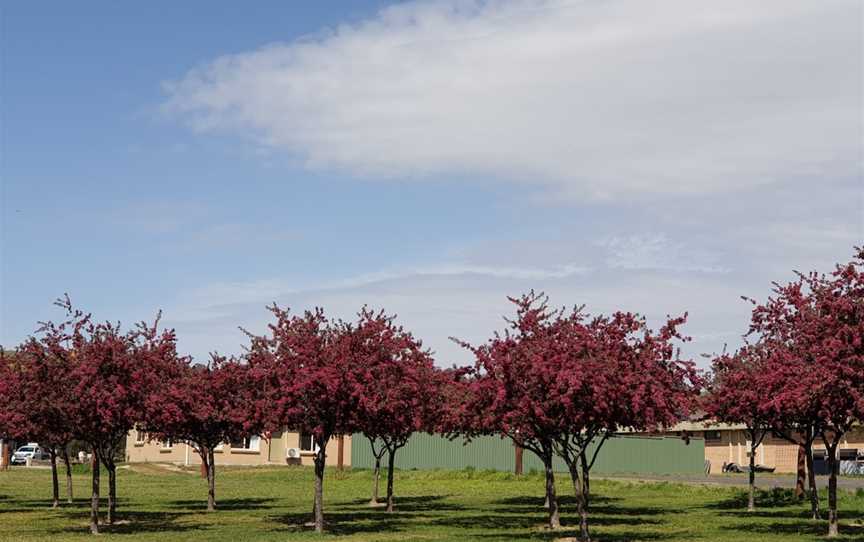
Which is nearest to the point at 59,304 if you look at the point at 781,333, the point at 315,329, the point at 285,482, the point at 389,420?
the point at 315,329

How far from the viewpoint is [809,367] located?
28.3 meters

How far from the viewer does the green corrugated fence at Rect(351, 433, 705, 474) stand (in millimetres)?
76125

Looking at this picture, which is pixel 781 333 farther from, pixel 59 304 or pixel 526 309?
pixel 59 304

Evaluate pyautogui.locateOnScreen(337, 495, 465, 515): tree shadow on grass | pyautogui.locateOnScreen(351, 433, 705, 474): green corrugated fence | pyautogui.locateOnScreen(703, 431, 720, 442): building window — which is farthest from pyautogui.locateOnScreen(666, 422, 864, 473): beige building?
pyautogui.locateOnScreen(337, 495, 465, 515): tree shadow on grass

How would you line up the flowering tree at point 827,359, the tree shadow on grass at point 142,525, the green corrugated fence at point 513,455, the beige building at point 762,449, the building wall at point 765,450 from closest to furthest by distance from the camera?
the flowering tree at point 827,359 < the tree shadow on grass at point 142,525 < the green corrugated fence at point 513,455 < the beige building at point 762,449 < the building wall at point 765,450

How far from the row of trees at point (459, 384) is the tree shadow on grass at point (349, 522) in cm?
107

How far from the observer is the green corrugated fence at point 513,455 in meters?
76.1

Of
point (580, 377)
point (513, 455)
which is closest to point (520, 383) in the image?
point (580, 377)

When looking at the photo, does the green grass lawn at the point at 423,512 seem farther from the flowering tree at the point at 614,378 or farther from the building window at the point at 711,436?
the building window at the point at 711,436

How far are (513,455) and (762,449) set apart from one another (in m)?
A: 18.0

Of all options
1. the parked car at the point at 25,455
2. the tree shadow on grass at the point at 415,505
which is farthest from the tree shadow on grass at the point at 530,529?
the parked car at the point at 25,455

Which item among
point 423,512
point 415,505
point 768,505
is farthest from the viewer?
point 415,505

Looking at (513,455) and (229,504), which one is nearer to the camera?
(229,504)

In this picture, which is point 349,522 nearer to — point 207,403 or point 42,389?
point 207,403
